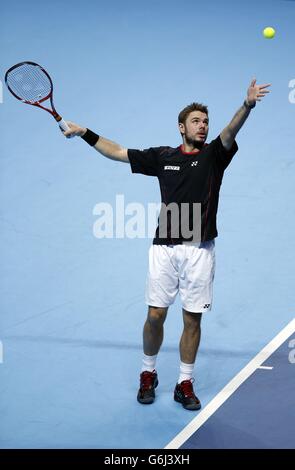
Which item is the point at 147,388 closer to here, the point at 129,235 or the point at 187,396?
the point at 187,396

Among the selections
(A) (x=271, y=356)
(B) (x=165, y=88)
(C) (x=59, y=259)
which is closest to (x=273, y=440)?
(A) (x=271, y=356)

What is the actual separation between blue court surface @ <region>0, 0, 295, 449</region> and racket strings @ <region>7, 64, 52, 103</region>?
2209 millimetres

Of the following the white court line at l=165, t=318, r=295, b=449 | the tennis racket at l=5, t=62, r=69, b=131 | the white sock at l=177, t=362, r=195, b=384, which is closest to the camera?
the white court line at l=165, t=318, r=295, b=449

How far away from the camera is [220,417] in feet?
21.6

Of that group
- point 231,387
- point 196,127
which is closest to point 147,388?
point 231,387

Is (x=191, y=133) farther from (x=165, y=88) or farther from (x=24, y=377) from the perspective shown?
(x=165, y=88)

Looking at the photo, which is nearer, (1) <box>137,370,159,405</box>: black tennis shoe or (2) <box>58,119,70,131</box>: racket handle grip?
(2) <box>58,119,70,131</box>: racket handle grip

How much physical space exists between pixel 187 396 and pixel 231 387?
0.49 m

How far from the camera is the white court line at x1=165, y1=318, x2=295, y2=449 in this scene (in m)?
6.28

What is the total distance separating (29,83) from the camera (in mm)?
7371

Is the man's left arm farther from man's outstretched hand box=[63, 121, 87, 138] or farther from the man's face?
man's outstretched hand box=[63, 121, 87, 138]

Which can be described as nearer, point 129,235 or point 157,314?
point 157,314

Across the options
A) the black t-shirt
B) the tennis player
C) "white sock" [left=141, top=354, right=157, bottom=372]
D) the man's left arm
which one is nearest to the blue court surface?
"white sock" [left=141, top=354, right=157, bottom=372]

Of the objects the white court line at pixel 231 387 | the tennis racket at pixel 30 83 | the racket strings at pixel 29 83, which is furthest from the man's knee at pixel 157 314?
the racket strings at pixel 29 83
